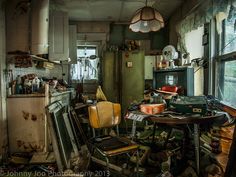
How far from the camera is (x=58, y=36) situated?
4.24m

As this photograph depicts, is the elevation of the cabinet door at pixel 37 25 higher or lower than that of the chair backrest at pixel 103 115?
higher

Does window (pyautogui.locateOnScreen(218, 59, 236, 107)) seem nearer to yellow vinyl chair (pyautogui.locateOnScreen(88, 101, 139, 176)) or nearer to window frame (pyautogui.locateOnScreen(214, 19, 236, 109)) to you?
window frame (pyautogui.locateOnScreen(214, 19, 236, 109))

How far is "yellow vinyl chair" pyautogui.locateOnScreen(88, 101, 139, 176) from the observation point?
238 centimetres

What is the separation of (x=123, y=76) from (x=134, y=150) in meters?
2.84

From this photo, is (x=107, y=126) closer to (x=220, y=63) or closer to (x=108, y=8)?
(x=220, y=63)

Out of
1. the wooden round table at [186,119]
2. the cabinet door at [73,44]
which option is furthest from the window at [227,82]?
the cabinet door at [73,44]

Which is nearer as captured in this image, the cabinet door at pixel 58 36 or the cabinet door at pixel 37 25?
the cabinet door at pixel 37 25

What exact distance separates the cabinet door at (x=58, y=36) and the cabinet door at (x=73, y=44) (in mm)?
864

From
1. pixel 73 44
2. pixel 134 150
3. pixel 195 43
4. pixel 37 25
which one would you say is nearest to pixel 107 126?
pixel 134 150

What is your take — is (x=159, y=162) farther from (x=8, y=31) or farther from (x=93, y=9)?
(x=93, y=9)

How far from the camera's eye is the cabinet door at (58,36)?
412cm

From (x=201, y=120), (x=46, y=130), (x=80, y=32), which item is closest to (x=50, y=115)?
(x=46, y=130)

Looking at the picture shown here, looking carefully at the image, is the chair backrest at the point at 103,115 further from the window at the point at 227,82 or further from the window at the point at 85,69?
the window at the point at 85,69

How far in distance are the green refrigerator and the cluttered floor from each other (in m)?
1.65
